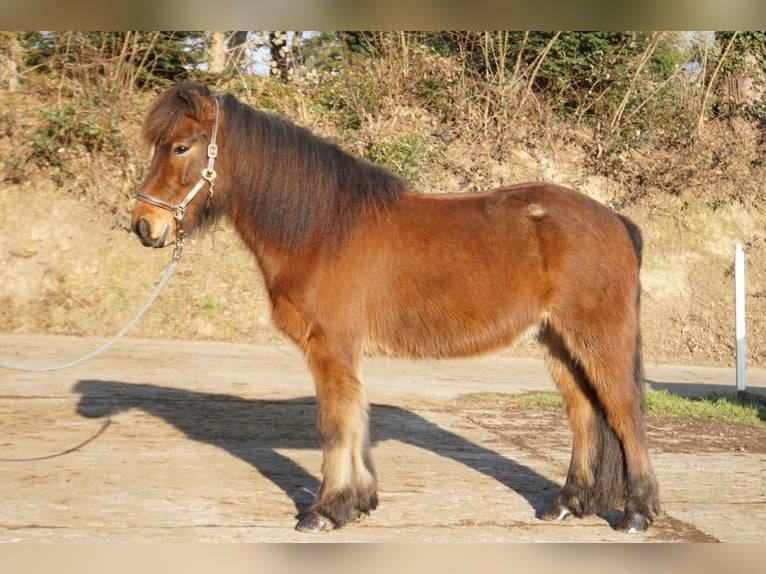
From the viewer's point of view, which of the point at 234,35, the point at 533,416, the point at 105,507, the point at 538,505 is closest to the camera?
the point at 105,507

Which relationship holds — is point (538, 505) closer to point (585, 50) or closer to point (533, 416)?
point (533, 416)

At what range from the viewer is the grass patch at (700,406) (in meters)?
9.14

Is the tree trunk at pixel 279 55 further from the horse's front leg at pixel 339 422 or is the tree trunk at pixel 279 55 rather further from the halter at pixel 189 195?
the horse's front leg at pixel 339 422

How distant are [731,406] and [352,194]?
20.4 feet

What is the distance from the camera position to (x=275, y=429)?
7902 millimetres

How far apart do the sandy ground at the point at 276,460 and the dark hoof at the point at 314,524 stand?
8 centimetres

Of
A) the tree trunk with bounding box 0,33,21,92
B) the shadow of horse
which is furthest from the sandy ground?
the tree trunk with bounding box 0,33,21,92

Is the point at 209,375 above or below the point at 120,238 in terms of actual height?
below

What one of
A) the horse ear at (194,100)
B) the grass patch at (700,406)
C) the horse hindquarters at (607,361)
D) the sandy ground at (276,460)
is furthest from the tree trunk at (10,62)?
the horse hindquarters at (607,361)

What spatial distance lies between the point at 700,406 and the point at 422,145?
8709 mm

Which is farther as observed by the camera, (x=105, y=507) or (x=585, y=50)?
(x=585, y=50)

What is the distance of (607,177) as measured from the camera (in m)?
17.6
